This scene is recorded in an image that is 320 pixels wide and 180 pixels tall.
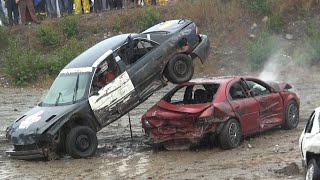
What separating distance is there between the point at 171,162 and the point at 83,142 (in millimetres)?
2014

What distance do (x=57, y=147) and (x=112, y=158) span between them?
43.1 inches

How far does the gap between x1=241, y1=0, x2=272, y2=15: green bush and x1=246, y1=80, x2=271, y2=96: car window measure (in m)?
15.1

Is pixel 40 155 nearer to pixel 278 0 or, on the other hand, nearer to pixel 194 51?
pixel 194 51

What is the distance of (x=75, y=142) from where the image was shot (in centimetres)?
1192

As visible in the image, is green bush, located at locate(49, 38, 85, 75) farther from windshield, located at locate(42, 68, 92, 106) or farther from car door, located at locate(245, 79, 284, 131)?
car door, located at locate(245, 79, 284, 131)

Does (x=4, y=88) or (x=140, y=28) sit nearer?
(x=4, y=88)

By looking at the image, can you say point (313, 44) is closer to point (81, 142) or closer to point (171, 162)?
point (81, 142)

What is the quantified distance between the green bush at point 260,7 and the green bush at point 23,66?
973cm

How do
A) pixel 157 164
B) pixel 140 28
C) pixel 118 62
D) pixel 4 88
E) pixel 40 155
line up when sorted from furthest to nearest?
pixel 140 28
pixel 4 88
pixel 118 62
pixel 40 155
pixel 157 164

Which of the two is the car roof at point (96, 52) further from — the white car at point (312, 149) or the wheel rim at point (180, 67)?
the white car at point (312, 149)

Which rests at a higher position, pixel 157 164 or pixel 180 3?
pixel 180 3

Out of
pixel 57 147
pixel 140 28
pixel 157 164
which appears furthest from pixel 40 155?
pixel 140 28

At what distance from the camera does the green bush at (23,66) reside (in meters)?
24.1

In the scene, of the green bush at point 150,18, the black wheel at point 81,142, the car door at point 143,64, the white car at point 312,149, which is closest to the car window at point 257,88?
the car door at point 143,64
